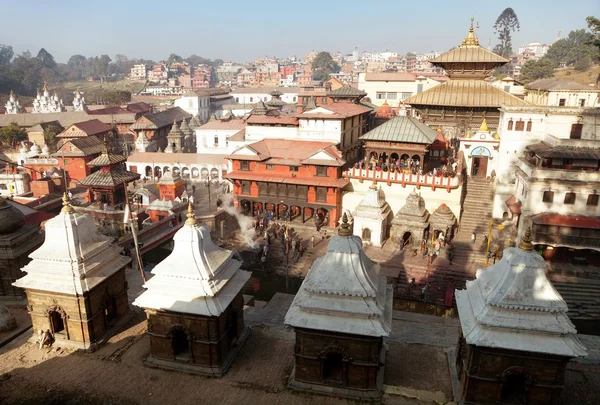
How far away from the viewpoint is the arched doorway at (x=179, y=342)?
13.3 metres

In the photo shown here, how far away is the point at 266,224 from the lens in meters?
31.8

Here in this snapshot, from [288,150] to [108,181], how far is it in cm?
1301

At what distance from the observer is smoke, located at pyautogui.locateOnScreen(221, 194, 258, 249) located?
1164 inches

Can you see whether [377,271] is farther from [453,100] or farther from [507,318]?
[453,100]

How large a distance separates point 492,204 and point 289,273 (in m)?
15.0

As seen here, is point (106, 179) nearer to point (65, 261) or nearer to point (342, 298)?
point (65, 261)

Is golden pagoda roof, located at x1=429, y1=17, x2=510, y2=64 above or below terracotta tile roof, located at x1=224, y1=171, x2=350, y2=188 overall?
above

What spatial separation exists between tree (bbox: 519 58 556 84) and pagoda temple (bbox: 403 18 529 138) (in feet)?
140

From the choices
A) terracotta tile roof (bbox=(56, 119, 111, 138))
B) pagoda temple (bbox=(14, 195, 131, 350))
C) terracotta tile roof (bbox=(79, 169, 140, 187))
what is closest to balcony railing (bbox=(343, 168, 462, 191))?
terracotta tile roof (bbox=(79, 169, 140, 187))

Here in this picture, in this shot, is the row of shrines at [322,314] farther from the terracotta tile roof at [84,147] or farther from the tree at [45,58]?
the tree at [45,58]

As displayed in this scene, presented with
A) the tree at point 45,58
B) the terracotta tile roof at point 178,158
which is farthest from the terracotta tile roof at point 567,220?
the tree at point 45,58

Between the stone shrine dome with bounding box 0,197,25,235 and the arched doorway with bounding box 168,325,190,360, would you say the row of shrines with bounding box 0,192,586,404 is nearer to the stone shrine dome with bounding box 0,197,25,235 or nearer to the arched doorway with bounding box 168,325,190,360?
the arched doorway with bounding box 168,325,190,360

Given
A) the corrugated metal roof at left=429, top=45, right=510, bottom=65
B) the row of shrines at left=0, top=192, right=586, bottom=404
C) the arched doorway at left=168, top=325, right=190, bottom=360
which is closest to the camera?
the row of shrines at left=0, top=192, right=586, bottom=404

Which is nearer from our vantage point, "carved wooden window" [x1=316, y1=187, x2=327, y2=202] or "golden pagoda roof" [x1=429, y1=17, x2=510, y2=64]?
"carved wooden window" [x1=316, y1=187, x2=327, y2=202]
